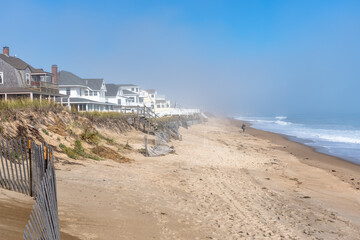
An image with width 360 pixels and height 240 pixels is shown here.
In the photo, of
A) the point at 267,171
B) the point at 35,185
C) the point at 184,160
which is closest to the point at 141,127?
the point at 184,160

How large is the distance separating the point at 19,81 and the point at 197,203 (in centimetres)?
3173

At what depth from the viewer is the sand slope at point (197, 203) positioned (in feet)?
23.3

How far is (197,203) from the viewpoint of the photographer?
9.41m

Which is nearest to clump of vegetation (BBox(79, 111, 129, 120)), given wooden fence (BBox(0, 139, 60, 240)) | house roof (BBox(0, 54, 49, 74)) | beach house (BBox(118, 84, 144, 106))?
house roof (BBox(0, 54, 49, 74))

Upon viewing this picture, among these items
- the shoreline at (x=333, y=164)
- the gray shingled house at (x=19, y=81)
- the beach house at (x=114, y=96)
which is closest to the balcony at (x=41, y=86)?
the gray shingled house at (x=19, y=81)

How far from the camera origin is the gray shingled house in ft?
108

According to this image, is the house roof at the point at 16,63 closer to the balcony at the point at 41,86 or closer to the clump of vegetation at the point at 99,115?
the balcony at the point at 41,86

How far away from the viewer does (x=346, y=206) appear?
10914 mm

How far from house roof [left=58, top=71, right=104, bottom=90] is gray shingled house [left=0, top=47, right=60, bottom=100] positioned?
12476mm

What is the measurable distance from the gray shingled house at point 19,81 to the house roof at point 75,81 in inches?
491

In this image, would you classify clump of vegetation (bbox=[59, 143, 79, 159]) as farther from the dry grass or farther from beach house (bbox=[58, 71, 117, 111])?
beach house (bbox=[58, 71, 117, 111])

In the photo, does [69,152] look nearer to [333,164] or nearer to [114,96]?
[333,164]

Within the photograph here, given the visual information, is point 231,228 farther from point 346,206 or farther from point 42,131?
point 42,131

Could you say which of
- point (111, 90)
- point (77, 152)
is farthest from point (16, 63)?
point (111, 90)
